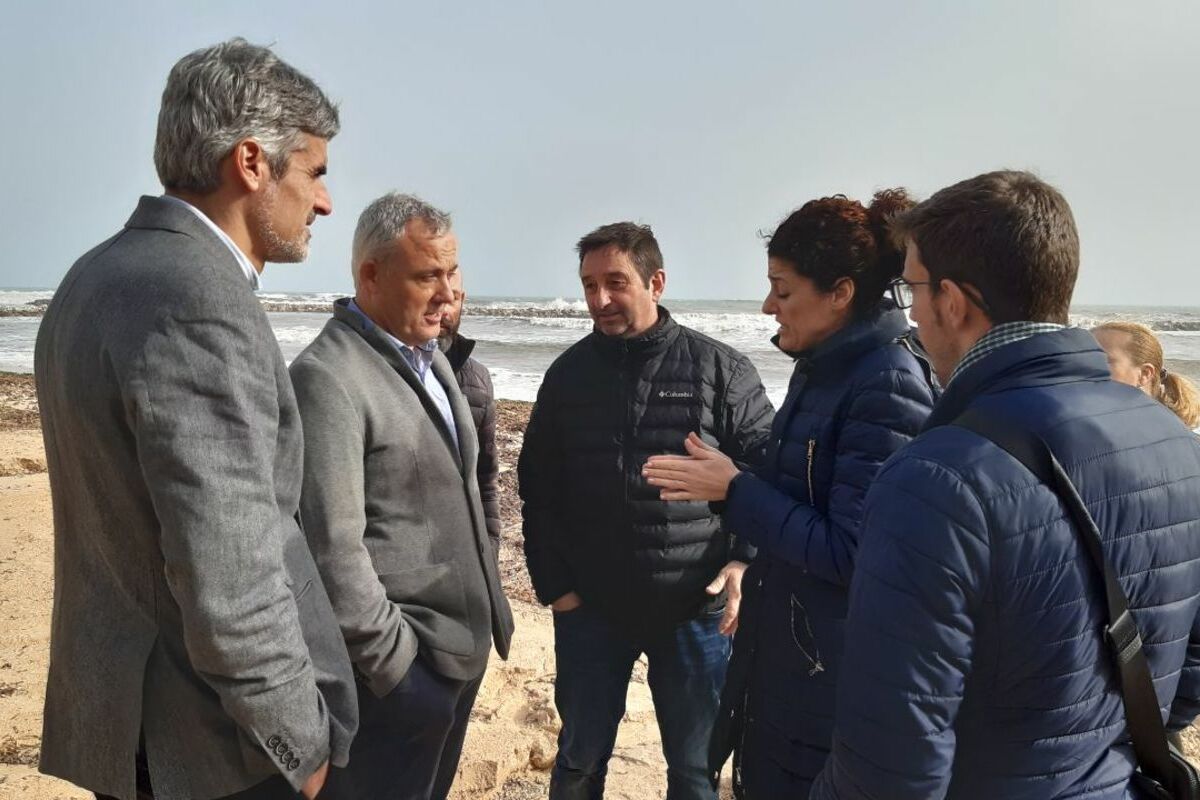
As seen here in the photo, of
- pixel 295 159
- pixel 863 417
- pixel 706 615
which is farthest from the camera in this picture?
pixel 706 615

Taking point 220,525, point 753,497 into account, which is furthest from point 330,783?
point 753,497

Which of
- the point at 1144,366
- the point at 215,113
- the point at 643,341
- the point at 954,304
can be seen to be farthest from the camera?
the point at 1144,366

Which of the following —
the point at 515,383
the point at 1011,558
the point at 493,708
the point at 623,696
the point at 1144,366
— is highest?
the point at 1144,366

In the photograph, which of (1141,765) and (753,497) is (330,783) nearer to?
(753,497)

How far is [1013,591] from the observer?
4.34 ft

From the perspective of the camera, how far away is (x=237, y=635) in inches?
57.4

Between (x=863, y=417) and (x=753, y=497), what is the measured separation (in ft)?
1.10

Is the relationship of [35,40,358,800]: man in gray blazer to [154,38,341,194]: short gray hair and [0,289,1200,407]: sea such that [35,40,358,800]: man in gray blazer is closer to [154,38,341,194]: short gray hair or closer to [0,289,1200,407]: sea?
[154,38,341,194]: short gray hair

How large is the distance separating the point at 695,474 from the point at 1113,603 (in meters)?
1.12

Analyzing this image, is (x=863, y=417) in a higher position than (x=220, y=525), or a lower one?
higher

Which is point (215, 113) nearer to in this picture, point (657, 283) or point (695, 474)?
point (695, 474)

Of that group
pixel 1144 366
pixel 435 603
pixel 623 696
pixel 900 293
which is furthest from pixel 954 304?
pixel 1144 366

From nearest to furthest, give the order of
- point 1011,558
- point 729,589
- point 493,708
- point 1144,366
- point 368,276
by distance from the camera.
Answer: point 1011,558 < point 368,276 < point 729,589 < point 1144,366 < point 493,708

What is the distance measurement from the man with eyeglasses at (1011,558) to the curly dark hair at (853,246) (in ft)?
2.45
